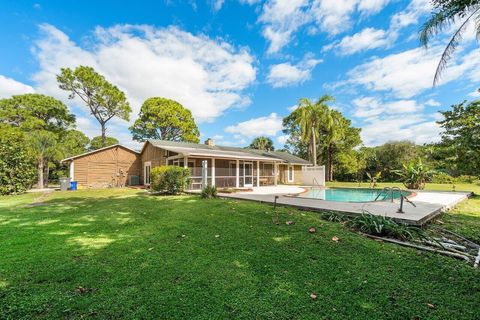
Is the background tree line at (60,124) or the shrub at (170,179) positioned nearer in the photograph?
the shrub at (170,179)

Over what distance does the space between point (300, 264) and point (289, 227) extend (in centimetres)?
178

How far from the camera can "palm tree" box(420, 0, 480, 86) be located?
19.1 ft

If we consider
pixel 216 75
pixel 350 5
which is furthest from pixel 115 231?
pixel 216 75

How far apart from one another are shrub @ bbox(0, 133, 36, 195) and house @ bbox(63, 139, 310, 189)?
292cm

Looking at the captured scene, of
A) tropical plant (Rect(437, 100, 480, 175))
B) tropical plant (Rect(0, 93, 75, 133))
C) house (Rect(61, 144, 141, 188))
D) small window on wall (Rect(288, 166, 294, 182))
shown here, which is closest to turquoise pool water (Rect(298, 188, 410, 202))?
tropical plant (Rect(437, 100, 480, 175))

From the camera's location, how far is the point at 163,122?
31.6 meters

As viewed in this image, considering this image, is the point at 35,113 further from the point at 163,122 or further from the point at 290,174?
the point at 290,174

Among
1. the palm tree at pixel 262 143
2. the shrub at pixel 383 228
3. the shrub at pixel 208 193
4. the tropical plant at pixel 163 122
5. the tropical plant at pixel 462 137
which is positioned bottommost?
the shrub at pixel 383 228

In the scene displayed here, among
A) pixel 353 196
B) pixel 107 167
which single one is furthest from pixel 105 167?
pixel 353 196

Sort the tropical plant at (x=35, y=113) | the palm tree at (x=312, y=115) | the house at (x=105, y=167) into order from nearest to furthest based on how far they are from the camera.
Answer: the house at (x=105, y=167)
the palm tree at (x=312, y=115)
the tropical plant at (x=35, y=113)

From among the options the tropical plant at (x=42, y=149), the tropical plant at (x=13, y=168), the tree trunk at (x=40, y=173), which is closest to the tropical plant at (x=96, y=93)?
the tropical plant at (x=42, y=149)

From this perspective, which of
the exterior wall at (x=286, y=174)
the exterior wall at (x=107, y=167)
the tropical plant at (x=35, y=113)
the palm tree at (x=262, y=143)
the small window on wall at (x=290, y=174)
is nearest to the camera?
the exterior wall at (x=107, y=167)

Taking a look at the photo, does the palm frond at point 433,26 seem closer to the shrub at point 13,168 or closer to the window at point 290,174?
the window at point 290,174

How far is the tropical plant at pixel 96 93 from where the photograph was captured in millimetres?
24203
